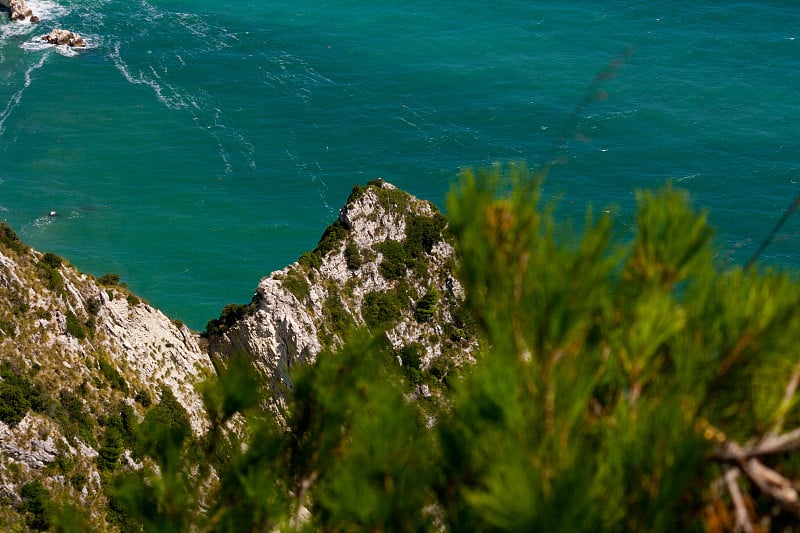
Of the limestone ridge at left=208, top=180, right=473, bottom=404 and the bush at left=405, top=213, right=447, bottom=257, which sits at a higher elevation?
the bush at left=405, top=213, right=447, bottom=257

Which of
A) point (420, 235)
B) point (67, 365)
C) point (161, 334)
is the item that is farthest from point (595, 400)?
point (420, 235)

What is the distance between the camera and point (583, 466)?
6141 mm

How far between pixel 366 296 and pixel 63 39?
2994 inches

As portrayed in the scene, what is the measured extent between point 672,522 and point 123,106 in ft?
293

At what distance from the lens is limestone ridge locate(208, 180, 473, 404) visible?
3622 centimetres

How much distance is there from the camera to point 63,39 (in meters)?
99.4

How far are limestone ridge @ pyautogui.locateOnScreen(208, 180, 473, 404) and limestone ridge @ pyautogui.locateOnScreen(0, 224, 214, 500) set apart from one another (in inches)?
126

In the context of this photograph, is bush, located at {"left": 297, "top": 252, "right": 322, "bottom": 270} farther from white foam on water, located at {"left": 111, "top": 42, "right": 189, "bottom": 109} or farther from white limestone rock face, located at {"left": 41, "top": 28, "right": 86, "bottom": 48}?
white limestone rock face, located at {"left": 41, "top": 28, "right": 86, "bottom": 48}

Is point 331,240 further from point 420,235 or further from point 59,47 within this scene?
point 59,47

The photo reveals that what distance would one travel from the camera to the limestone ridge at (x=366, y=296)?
119 ft

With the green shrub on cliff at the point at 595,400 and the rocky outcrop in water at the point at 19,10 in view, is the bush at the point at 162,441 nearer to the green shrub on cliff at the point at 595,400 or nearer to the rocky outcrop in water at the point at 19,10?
the green shrub on cliff at the point at 595,400

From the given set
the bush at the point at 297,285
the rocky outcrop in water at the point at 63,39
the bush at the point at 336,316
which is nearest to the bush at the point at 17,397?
the bush at the point at 297,285

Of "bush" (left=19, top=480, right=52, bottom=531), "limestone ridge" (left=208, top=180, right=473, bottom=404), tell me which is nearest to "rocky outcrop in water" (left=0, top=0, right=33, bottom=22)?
"limestone ridge" (left=208, top=180, right=473, bottom=404)

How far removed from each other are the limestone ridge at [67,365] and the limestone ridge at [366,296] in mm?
3203
